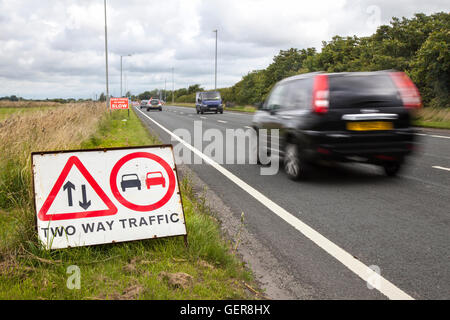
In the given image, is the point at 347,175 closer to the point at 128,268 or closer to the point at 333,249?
the point at 333,249

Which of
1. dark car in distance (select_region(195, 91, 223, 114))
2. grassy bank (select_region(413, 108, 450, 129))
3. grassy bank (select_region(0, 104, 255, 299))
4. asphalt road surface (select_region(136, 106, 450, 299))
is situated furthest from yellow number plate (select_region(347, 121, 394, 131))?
dark car in distance (select_region(195, 91, 223, 114))

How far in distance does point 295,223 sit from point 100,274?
2371 millimetres

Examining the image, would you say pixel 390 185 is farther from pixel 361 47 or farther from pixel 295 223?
pixel 361 47

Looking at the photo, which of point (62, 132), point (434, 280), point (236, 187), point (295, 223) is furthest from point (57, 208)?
point (62, 132)

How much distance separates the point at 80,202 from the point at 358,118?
4.45 m

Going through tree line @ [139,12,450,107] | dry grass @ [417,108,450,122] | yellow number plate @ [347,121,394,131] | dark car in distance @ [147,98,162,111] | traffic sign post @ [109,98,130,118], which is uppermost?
tree line @ [139,12,450,107]

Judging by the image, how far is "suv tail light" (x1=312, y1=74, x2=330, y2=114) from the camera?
6.61 metres

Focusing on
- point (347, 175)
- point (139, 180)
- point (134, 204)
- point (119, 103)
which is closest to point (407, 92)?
point (347, 175)

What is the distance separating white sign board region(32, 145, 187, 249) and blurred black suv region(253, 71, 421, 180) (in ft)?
10.9

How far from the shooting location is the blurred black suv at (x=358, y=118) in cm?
659

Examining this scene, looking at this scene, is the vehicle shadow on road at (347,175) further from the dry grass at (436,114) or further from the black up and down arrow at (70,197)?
the dry grass at (436,114)

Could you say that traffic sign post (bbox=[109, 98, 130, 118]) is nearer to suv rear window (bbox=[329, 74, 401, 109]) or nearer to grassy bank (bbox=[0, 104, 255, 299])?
suv rear window (bbox=[329, 74, 401, 109])

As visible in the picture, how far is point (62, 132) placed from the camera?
8180mm
